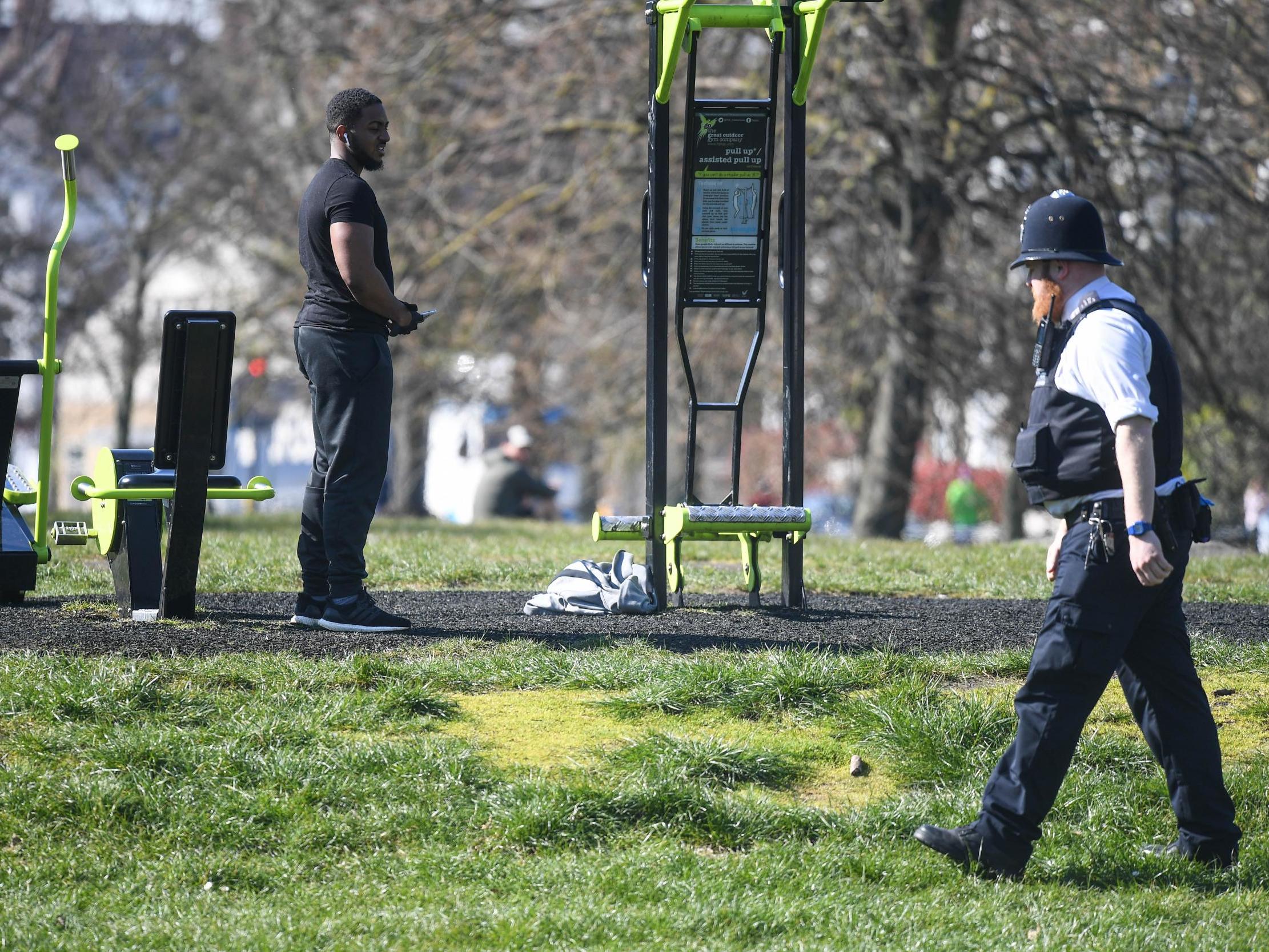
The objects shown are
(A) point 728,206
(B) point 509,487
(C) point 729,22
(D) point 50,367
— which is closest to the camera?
(D) point 50,367

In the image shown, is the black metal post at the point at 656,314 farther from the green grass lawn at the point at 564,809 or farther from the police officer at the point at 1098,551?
the police officer at the point at 1098,551

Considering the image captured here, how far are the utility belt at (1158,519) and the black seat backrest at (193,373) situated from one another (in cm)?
356

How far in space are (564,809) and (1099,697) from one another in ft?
5.36

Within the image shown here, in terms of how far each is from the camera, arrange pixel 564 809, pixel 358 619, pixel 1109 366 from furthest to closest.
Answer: pixel 358 619 < pixel 564 809 < pixel 1109 366

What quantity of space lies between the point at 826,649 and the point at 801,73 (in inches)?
111

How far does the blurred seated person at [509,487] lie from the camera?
19.4 m

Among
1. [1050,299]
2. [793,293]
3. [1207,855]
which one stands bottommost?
[1207,855]

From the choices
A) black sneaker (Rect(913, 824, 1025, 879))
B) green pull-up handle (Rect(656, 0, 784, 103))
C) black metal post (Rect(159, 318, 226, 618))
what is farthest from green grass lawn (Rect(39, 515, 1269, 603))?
black sneaker (Rect(913, 824, 1025, 879))

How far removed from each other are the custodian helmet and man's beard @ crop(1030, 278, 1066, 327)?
0.24 feet

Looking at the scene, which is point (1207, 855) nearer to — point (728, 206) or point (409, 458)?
point (728, 206)

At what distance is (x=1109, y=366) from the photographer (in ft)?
14.7

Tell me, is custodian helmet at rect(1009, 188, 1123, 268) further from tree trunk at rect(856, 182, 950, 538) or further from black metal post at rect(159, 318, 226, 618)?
tree trunk at rect(856, 182, 950, 538)

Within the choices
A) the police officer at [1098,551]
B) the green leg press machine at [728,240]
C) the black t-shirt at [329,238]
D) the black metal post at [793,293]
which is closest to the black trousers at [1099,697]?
the police officer at [1098,551]

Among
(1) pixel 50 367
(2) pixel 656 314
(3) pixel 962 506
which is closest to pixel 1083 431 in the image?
(2) pixel 656 314
